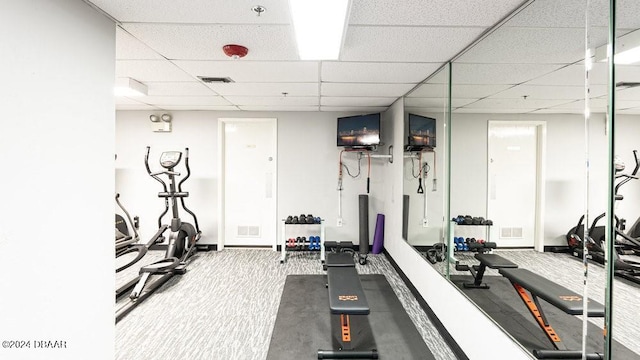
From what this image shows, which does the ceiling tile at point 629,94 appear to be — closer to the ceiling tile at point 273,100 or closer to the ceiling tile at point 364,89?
the ceiling tile at point 364,89

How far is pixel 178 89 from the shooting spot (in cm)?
340

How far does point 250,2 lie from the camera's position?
1.53 meters

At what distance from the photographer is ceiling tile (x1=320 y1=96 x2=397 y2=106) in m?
3.79

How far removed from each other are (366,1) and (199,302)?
3.28 meters

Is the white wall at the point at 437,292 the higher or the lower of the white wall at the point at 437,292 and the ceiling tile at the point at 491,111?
the lower

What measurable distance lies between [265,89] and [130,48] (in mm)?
1479

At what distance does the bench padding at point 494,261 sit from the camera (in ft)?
5.90

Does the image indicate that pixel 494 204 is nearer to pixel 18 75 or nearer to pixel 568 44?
pixel 568 44

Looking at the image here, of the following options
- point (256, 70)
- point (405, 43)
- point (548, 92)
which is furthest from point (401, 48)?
point (256, 70)

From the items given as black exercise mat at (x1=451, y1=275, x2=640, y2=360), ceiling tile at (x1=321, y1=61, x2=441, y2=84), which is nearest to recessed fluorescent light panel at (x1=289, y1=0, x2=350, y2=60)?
ceiling tile at (x1=321, y1=61, x2=441, y2=84)

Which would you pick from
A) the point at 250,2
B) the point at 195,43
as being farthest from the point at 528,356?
the point at 195,43

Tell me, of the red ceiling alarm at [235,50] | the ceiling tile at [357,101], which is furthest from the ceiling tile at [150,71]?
the ceiling tile at [357,101]

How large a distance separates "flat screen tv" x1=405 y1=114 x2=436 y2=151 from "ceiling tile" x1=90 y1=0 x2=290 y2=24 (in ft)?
6.62

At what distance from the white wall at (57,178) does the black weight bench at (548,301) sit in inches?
95.4
